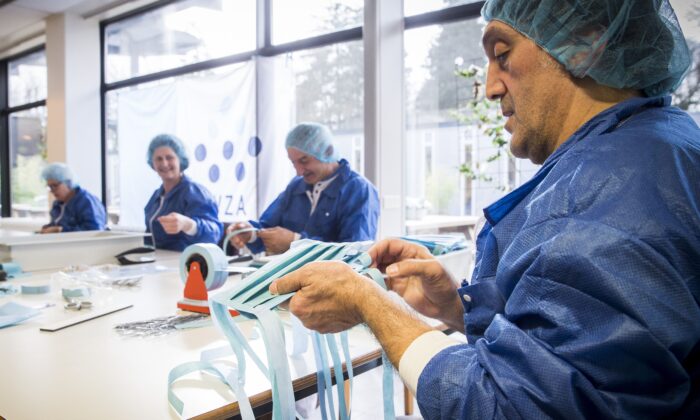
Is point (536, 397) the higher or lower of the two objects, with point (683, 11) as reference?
lower

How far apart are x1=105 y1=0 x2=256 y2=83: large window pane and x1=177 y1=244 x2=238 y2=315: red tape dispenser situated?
3.37m

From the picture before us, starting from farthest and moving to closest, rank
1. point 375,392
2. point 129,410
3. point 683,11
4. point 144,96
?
point 144,96
point 375,392
point 683,11
point 129,410

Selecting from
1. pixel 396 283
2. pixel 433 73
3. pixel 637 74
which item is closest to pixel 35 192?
pixel 433 73

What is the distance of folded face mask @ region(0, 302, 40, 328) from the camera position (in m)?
1.58

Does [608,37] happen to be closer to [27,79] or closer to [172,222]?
[172,222]

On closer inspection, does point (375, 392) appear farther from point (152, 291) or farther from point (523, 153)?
point (523, 153)

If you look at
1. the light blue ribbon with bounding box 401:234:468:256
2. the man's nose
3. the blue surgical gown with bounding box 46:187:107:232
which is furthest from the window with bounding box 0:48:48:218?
the man's nose

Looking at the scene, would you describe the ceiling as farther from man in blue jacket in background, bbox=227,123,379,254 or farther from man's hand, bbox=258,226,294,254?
man's hand, bbox=258,226,294,254

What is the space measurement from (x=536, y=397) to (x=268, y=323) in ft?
1.63

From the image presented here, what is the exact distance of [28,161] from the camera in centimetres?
738

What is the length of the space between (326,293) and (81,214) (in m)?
4.21

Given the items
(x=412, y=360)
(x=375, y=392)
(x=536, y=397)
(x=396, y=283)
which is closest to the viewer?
(x=536, y=397)

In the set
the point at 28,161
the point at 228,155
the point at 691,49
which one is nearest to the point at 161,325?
the point at 691,49

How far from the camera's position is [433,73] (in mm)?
3789
